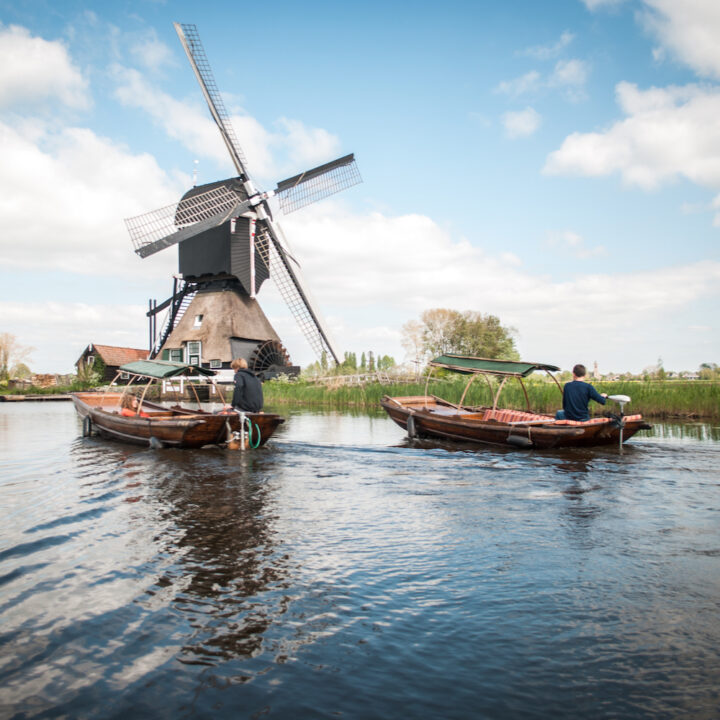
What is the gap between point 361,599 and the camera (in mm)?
4164

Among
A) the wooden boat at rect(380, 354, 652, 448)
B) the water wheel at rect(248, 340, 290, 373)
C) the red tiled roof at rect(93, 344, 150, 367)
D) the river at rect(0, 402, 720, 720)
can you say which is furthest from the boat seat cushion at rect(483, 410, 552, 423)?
the red tiled roof at rect(93, 344, 150, 367)

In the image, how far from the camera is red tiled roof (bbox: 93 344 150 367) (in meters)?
46.6

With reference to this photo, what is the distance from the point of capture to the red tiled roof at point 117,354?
153ft

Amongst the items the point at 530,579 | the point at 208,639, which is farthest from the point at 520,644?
the point at 208,639

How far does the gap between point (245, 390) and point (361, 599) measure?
27.5 ft

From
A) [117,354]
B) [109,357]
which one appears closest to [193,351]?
[109,357]

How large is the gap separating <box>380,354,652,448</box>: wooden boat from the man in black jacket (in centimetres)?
442

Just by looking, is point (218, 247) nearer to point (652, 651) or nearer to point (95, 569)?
point (95, 569)

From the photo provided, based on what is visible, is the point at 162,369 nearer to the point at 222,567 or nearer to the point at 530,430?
the point at 530,430

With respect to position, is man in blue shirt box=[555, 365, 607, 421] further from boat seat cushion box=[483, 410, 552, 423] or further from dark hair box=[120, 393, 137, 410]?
dark hair box=[120, 393, 137, 410]

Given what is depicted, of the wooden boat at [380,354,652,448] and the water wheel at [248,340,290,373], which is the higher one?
the water wheel at [248,340,290,373]

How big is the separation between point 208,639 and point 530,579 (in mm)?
2572

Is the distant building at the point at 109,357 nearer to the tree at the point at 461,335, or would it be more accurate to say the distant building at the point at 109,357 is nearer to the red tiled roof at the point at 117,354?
the red tiled roof at the point at 117,354

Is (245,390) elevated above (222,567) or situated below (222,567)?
above
